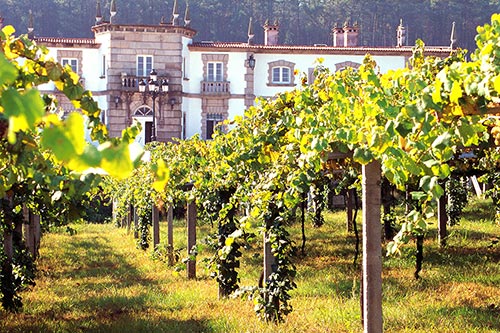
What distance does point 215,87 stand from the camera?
130ft

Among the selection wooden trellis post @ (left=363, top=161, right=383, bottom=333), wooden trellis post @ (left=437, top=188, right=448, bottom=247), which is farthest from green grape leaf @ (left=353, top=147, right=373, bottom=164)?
wooden trellis post @ (left=437, top=188, right=448, bottom=247)

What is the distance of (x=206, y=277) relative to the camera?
56.9 ft

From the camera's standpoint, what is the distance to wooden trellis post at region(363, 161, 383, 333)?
664 cm

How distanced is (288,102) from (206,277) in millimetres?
8084

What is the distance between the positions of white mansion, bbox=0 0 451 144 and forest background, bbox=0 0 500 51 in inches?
1335

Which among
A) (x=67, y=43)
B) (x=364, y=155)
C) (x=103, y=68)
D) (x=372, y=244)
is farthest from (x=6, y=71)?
(x=103, y=68)

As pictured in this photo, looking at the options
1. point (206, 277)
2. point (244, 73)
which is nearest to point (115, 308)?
point (206, 277)

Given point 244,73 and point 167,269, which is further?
point 244,73

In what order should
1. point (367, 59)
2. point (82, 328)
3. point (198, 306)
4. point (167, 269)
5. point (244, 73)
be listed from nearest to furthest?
point (367, 59) → point (82, 328) → point (198, 306) → point (167, 269) → point (244, 73)

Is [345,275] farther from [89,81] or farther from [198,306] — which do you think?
[89,81]

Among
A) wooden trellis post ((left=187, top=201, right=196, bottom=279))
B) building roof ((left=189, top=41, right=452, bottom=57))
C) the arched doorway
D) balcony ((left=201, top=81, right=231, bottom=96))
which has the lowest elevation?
wooden trellis post ((left=187, top=201, right=196, bottom=279))

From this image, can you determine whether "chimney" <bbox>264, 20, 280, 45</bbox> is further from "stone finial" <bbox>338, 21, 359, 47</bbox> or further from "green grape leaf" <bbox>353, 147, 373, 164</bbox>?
"green grape leaf" <bbox>353, 147, 373, 164</bbox>

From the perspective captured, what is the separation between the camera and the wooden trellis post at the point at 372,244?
6637mm

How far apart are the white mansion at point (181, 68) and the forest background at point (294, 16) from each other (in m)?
33.9
